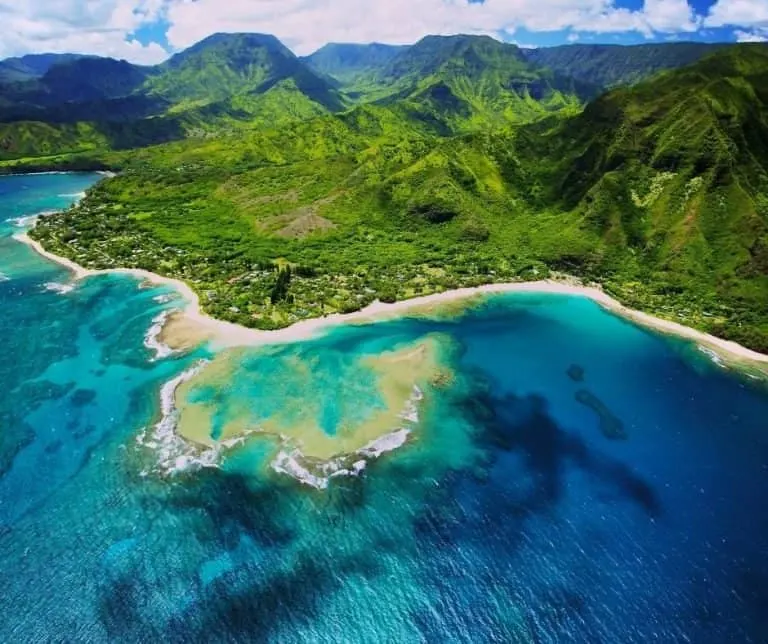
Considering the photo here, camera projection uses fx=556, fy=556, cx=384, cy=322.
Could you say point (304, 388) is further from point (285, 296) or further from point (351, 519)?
point (285, 296)

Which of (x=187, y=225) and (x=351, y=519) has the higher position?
(x=351, y=519)

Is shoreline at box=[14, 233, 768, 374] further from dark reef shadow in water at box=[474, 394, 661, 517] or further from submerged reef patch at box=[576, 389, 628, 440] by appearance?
dark reef shadow in water at box=[474, 394, 661, 517]

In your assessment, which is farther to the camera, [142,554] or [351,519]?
[351,519]

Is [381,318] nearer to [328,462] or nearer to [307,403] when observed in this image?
[307,403]

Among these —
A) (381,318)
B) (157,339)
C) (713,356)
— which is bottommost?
(381,318)

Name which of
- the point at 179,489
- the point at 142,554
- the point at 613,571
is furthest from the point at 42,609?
the point at 613,571

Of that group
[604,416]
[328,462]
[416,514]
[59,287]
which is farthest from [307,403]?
[59,287]
